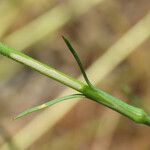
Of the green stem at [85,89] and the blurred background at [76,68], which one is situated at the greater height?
the green stem at [85,89]

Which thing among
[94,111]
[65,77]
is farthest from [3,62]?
[65,77]

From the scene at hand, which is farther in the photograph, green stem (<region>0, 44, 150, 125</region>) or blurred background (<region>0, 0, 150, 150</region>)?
blurred background (<region>0, 0, 150, 150</region>)

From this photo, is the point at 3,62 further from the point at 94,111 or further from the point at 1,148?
the point at 1,148

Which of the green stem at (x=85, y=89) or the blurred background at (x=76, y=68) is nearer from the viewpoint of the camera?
the green stem at (x=85, y=89)

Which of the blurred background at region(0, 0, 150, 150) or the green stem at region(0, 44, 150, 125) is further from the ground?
the green stem at region(0, 44, 150, 125)

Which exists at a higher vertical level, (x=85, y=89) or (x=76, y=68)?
(x=85, y=89)
